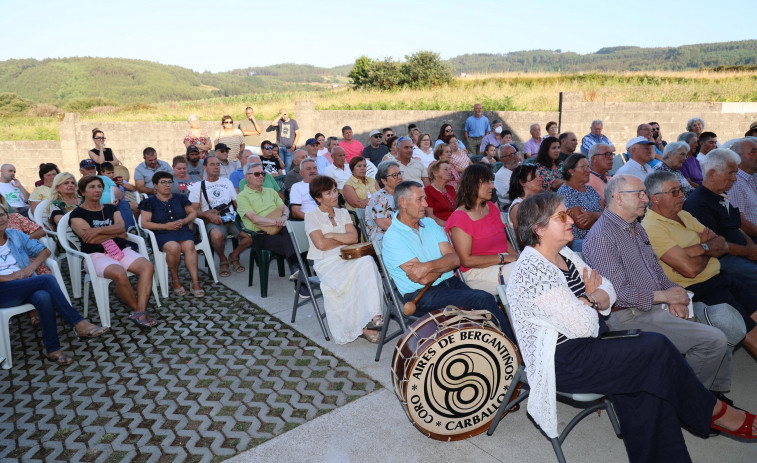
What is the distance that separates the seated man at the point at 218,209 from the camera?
6316 mm

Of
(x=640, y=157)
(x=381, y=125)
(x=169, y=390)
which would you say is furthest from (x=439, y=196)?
(x=381, y=125)

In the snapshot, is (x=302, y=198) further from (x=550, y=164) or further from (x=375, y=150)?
(x=375, y=150)

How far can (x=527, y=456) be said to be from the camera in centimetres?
273

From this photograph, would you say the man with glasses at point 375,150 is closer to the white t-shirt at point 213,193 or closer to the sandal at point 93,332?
the white t-shirt at point 213,193

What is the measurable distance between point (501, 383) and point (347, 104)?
54.0 ft

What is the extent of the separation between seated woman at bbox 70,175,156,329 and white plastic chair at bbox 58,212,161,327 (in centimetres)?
6

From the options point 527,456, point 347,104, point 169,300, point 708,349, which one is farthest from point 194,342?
point 347,104

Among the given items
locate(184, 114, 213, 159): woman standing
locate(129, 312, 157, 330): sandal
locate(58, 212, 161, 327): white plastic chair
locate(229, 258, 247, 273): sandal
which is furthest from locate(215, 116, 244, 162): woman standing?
locate(129, 312, 157, 330): sandal

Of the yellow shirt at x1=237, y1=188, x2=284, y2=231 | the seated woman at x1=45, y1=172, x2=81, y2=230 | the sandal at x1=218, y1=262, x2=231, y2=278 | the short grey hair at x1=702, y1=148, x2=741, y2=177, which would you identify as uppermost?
the short grey hair at x1=702, y1=148, x2=741, y2=177

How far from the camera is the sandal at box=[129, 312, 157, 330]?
4629 millimetres

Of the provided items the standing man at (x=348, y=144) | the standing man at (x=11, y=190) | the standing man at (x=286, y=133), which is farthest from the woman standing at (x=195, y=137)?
the standing man at (x=11, y=190)

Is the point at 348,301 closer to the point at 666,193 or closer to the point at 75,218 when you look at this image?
the point at 666,193

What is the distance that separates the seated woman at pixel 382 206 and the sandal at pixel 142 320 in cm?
236

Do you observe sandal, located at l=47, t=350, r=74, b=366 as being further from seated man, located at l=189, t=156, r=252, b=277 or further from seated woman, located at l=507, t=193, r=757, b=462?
seated woman, located at l=507, t=193, r=757, b=462
